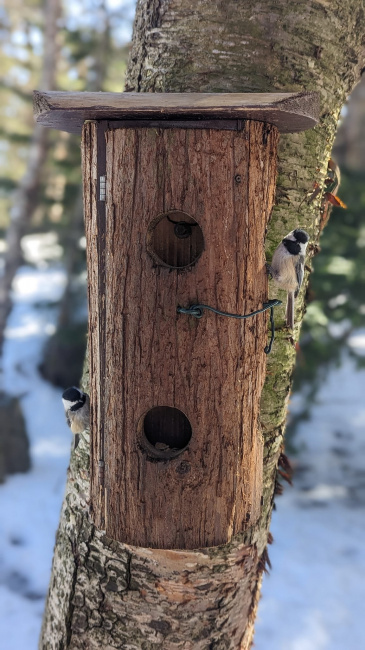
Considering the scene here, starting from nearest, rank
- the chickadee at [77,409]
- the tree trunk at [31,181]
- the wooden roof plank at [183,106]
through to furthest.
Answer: the wooden roof plank at [183,106]
the chickadee at [77,409]
the tree trunk at [31,181]

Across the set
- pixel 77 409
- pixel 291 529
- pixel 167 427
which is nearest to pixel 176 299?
pixel 167 427

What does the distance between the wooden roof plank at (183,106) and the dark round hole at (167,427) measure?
0.94 m

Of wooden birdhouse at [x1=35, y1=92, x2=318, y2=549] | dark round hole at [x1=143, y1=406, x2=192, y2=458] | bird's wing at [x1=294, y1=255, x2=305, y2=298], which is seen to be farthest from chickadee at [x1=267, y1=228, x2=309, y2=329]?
dark round hole at [x1=143, y1=406, x2=192, y2=458]

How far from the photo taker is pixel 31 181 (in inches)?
284

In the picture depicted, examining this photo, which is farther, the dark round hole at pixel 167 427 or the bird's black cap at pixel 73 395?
the bird's black cap at pixel 73 395

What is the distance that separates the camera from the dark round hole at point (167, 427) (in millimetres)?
1827

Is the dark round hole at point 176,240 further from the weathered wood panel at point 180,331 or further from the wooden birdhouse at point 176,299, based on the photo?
Result: the weathered wood panel at point 180,331

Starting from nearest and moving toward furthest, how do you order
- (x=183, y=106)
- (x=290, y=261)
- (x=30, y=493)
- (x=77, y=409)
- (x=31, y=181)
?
1. (x=183, y=106)
2. (x=290, y=261)
3. (x=77, y=409)
4. (x=30, y=493)
5. (x=31, y=181)

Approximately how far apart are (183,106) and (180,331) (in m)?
0.59

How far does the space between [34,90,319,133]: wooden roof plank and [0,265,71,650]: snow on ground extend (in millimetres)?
3790

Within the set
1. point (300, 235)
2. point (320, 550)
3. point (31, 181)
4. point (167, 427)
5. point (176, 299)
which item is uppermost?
point (31, 181)

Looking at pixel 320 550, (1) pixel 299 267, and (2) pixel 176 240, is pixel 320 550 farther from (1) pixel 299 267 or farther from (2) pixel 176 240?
(2) pixel 176 240

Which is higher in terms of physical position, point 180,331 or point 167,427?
point 180,331

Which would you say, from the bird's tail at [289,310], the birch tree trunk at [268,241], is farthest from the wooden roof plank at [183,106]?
the bird's tail at [289,310]
